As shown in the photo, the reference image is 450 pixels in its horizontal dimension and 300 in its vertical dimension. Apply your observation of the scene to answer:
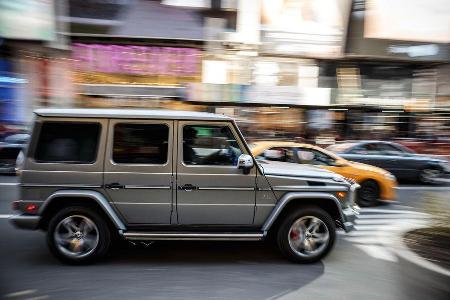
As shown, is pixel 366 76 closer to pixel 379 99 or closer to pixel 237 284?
pixel 379 99

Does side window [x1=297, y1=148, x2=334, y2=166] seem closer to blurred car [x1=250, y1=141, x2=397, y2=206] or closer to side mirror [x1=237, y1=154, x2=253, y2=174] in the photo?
blurred car [x1=250, y1=141, x2=397, y2=206]

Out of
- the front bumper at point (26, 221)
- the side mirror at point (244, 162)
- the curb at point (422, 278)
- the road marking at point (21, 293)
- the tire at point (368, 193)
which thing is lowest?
the road marking at point (21, 293)

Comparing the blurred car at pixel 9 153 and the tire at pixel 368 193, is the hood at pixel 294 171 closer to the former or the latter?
the tire at pixel 368 193

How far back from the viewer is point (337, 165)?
9781mm

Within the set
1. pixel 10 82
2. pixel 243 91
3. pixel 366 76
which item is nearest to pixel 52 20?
pixel 10 82

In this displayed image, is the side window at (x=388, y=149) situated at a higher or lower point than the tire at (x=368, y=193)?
higher

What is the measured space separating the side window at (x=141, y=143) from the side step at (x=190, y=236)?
0.84 metres

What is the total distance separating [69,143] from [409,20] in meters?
20.2

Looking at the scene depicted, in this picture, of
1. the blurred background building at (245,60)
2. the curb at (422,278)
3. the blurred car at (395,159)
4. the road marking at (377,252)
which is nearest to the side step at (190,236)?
the road marking at (377,252)

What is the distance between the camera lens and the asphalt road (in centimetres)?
484

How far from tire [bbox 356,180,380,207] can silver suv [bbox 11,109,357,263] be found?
467cm

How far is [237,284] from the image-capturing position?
514 centimetres

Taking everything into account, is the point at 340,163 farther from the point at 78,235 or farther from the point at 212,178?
the point at 78,235

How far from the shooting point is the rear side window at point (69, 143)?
Result: 18.1 ft
